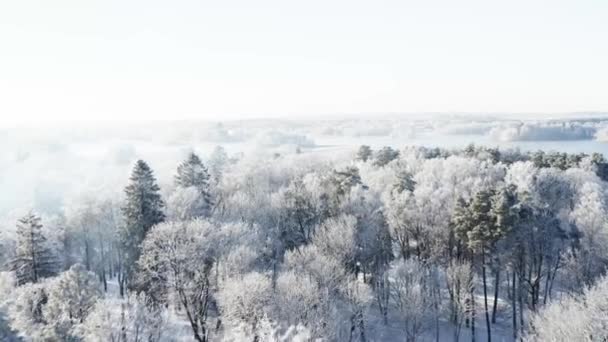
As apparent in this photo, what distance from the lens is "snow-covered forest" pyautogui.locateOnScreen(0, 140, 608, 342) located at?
27688 millimetres

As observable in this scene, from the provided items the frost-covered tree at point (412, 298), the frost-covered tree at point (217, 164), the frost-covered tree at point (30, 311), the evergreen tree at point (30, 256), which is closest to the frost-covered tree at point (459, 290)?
the frost-covered tree at point (412, 298)

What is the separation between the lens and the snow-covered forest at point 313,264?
27.7 metres

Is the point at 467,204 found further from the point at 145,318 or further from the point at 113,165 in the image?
the point at 113,165

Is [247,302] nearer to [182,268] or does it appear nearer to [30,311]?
[182,268]

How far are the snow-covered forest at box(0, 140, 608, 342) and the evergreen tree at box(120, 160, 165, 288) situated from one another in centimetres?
12

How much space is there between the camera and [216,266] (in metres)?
35.3

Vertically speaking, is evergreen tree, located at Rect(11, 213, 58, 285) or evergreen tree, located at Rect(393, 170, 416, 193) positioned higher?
evergreen tree, located at Rect(393, 170, 416, 193)

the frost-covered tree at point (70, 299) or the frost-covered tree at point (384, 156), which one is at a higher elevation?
the frost-covered tree at point (384, 156)

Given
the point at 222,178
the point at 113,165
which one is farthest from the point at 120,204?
the point at 113,165

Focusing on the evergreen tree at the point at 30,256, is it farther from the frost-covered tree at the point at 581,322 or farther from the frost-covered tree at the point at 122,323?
the frost-covered tree at the point at 581,322

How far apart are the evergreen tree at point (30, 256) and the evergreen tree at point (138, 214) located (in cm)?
613

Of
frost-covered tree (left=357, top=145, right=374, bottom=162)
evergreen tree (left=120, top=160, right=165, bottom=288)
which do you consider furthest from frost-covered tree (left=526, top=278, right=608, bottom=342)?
frost-covered tree (left=357, top=145, right=374, bottom=162)

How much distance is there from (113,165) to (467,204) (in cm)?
7202

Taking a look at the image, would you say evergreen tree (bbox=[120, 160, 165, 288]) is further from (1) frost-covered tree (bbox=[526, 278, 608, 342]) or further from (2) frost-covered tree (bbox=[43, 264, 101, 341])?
(1) frost-covered tree (bbox=[526, 278, 608, 342])
